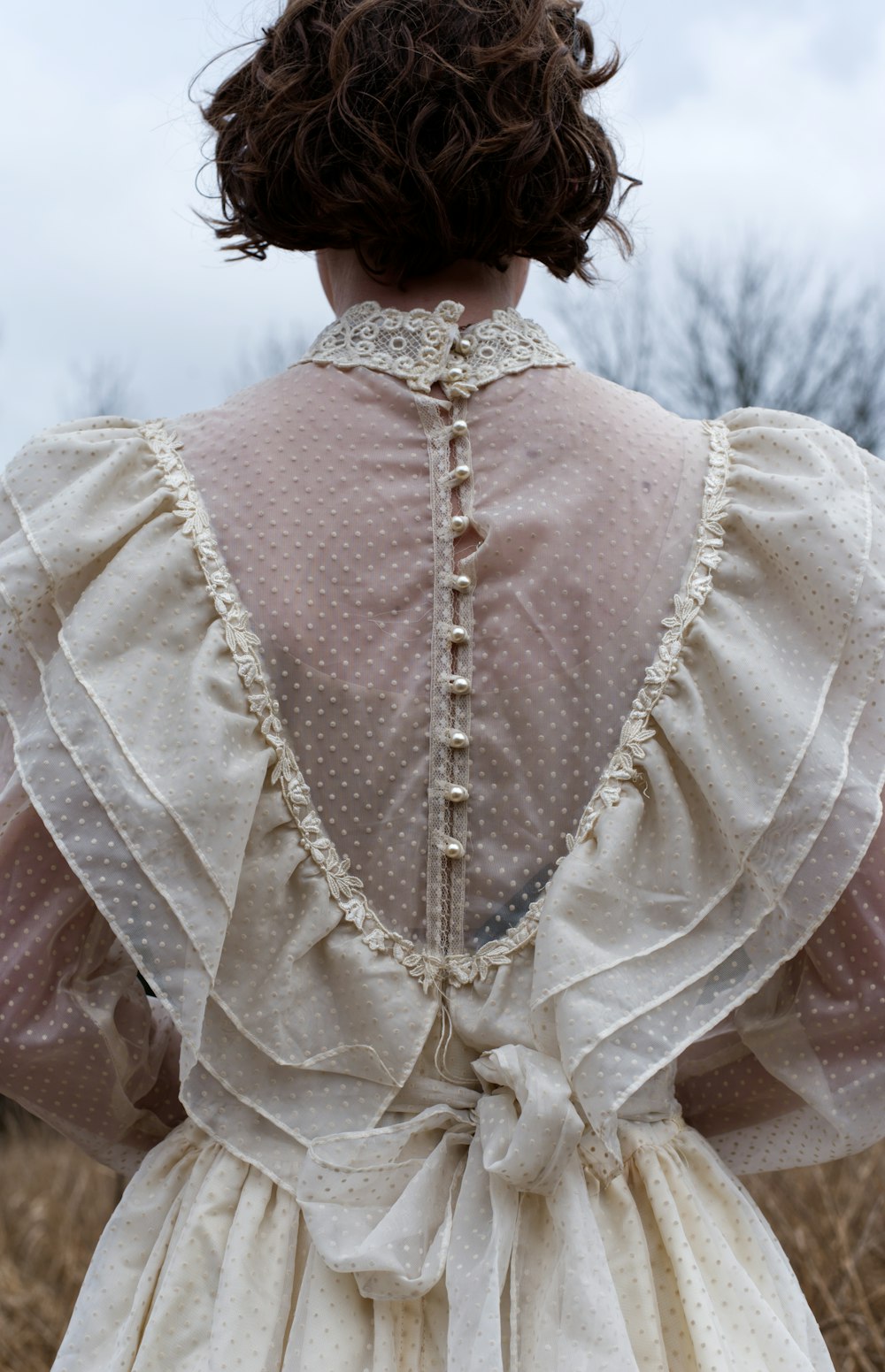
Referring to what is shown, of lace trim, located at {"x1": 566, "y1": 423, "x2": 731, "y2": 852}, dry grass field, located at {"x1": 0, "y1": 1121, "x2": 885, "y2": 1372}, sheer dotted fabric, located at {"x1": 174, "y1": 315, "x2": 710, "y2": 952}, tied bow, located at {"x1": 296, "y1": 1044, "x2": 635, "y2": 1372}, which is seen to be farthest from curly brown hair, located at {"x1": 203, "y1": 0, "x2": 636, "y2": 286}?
dry grass field, located at {"x1": 0, "y1": 1121, "x2": 885, "y2": 1372}

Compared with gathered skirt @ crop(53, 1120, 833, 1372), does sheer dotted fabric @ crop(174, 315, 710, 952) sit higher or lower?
higher

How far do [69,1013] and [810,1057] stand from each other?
61 cm

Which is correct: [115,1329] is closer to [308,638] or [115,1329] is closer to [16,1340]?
[308,638]

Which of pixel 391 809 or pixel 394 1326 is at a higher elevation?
pixel 391 809

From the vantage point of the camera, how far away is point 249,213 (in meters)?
1.13

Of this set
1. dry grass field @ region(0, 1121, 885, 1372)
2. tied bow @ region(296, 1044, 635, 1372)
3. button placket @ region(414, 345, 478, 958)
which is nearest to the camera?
tied bow @ region(296, 1044, 635, 1372)

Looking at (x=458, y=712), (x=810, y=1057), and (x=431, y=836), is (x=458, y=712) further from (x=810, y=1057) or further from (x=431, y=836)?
(x=810, y=1057)

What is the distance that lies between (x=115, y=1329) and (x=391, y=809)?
0.45m

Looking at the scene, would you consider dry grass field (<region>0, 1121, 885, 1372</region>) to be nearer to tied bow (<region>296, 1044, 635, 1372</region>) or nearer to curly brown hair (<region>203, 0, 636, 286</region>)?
tied bow (<region>296, 1044, 635, 1372</region>)

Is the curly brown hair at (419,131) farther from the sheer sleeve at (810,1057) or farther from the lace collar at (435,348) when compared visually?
the sheer sleeve at (810,1057)

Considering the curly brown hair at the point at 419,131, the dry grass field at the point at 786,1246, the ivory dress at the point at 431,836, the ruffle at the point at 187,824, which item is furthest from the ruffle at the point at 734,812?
the dry grass field at the point at 786,1246

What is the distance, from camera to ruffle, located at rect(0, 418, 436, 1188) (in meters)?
0.95

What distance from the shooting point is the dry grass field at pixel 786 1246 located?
2.75 m

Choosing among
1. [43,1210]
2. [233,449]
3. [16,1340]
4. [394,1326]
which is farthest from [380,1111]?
[43,1210]
